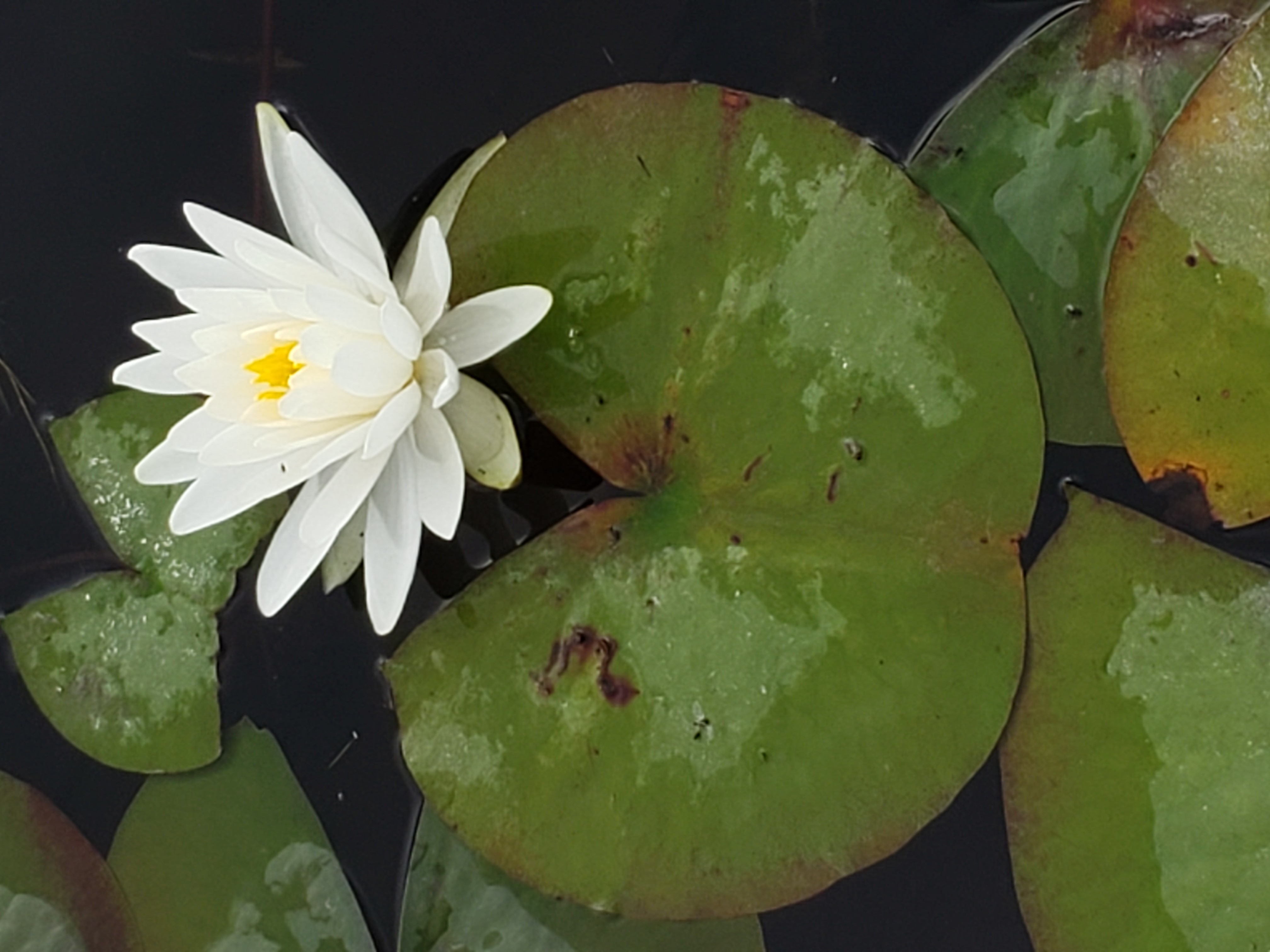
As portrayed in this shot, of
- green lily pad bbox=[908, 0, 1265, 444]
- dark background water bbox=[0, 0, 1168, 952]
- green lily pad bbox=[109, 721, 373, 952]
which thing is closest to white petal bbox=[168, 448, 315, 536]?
dark background water bbox=[0, 0, 1168, 952]

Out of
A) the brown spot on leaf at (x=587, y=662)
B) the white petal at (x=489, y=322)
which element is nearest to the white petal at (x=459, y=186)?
the white petal at (x=489, y=322)

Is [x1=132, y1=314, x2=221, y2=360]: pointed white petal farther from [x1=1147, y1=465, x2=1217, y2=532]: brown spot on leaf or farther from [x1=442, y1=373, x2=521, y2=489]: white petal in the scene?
[x1=1147, y1=465, x2=1217, y2=532]: brown spot on leaf

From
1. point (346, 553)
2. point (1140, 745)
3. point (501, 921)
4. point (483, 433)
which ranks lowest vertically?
point (501, 921)

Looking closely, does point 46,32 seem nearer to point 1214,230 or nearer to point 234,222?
point 234,222

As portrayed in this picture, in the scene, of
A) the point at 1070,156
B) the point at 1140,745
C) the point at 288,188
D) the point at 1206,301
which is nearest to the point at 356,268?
the point at 288,188

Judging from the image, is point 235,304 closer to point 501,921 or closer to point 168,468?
point 168,468

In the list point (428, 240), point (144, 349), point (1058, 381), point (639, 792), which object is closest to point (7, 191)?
point (144, 349)
